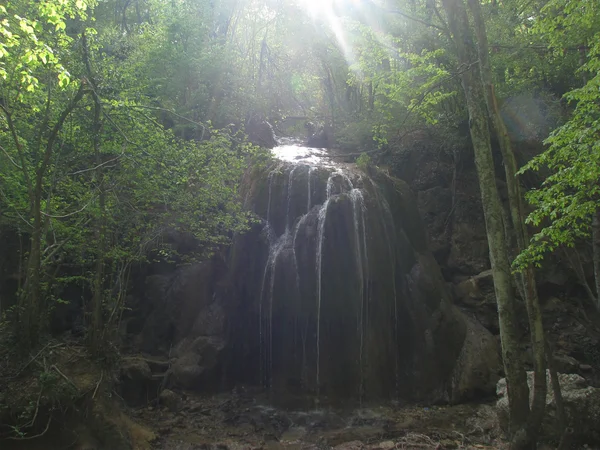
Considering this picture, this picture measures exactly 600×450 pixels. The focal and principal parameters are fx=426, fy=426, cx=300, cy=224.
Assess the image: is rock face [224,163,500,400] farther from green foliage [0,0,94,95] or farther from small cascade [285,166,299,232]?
green foliage [0,0,94,95]

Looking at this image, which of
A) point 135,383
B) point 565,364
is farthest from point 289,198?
point 565,364

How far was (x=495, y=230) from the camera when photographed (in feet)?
21.6

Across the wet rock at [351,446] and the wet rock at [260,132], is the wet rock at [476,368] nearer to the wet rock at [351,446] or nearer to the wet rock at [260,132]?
the wet rock at [351,446]

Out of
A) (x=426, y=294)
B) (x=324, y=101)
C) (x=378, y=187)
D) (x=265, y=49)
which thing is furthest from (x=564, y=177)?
(x=324, y=101)

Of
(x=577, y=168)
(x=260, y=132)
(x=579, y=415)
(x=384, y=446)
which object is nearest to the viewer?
(x=577, y=168)

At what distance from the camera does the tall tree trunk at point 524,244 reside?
19.8 ft

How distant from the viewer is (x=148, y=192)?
9523mm

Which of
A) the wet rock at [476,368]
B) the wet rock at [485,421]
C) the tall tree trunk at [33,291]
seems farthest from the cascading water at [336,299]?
the tall tree trunk at [33,291]

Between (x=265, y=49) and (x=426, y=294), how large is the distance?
18.3 meters

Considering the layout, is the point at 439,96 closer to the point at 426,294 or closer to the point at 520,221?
the point at 520,221

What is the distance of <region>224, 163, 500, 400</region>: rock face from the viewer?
11648 mm

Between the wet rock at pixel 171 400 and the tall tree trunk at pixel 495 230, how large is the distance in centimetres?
795

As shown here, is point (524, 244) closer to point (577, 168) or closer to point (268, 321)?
point (577, 168)

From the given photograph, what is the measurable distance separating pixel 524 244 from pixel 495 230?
0.63 m
